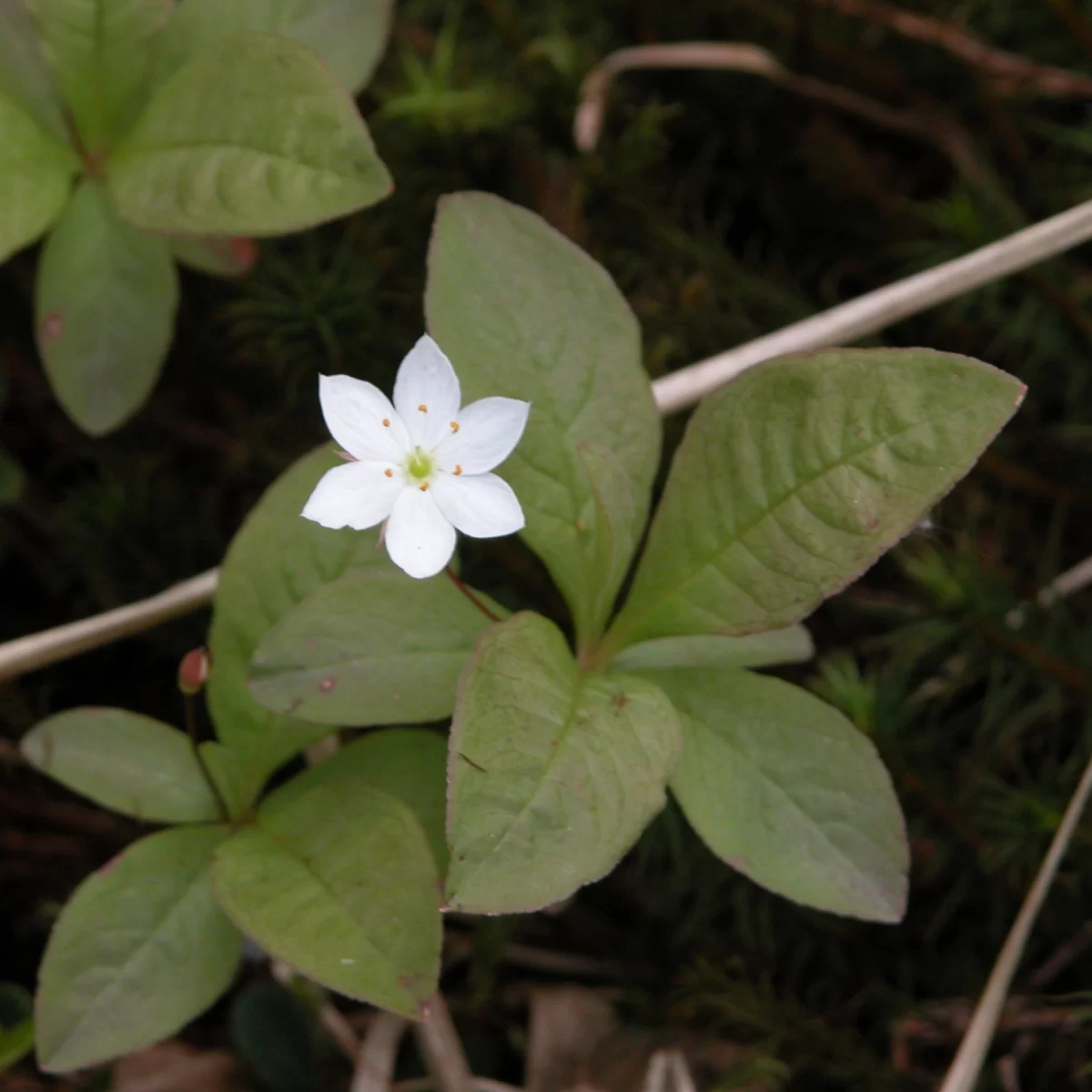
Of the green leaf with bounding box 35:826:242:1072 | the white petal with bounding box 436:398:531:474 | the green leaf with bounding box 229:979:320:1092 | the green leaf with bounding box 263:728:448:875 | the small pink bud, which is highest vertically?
the white petal with bounding box 436:398:531:474

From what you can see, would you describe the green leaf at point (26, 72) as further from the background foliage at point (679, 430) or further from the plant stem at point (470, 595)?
the plant stem at point (470, 595)

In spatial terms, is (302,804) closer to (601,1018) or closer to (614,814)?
(614,814)

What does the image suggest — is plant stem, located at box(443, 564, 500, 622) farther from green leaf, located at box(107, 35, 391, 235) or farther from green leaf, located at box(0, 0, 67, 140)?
green leaf, located at box(0, 0, 67, 140)

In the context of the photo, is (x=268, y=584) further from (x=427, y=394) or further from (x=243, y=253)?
(x=243, y=253)

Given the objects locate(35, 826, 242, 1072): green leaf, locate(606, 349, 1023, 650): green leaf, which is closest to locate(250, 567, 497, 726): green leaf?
locate(606, 349, 1023, 650): green leaf

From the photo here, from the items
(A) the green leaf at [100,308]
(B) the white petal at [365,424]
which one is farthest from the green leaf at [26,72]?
(B) the white petal at [365,424]
